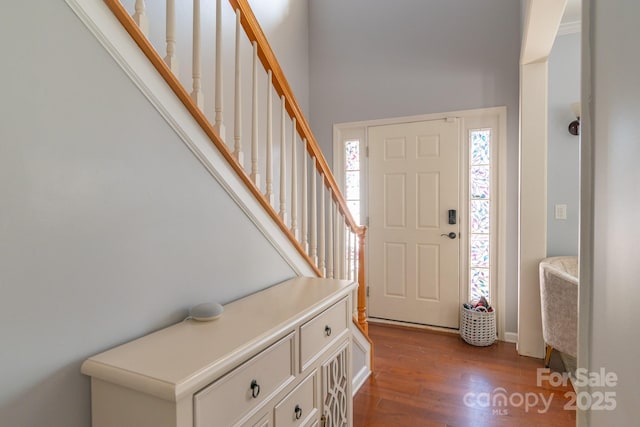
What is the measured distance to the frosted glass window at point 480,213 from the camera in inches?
126

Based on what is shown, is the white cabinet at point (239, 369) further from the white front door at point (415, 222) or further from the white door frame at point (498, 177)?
the white door frame at point (498, 177)

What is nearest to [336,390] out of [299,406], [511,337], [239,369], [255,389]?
[299,406]

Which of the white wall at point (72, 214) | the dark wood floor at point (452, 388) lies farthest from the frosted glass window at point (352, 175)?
the white wall at point (72, 214)

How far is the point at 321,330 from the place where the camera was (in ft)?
4.58

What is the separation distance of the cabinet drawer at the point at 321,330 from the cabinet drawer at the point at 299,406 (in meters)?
0.08

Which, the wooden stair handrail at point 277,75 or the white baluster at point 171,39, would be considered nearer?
the white baluster at point 171,39

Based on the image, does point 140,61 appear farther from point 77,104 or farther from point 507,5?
point 507,5

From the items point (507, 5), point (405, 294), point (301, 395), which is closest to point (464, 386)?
point (405, 294)

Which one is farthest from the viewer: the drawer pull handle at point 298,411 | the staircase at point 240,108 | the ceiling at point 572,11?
the ceiling at point 572,11

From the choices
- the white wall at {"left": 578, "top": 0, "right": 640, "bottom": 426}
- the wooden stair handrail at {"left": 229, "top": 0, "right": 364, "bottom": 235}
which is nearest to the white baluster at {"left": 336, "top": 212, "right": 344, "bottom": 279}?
the wooden stair handrail at {"left": 229, "top": 0, "right": 364, "bottom": 235}

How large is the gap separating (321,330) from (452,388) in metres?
1.46

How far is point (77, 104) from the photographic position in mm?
864

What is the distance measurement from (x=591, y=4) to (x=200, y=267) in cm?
133

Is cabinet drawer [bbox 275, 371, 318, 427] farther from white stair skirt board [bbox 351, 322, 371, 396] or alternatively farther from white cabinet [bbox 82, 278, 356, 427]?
white stair skirt board [bbox 351, 322, 371, 396]
